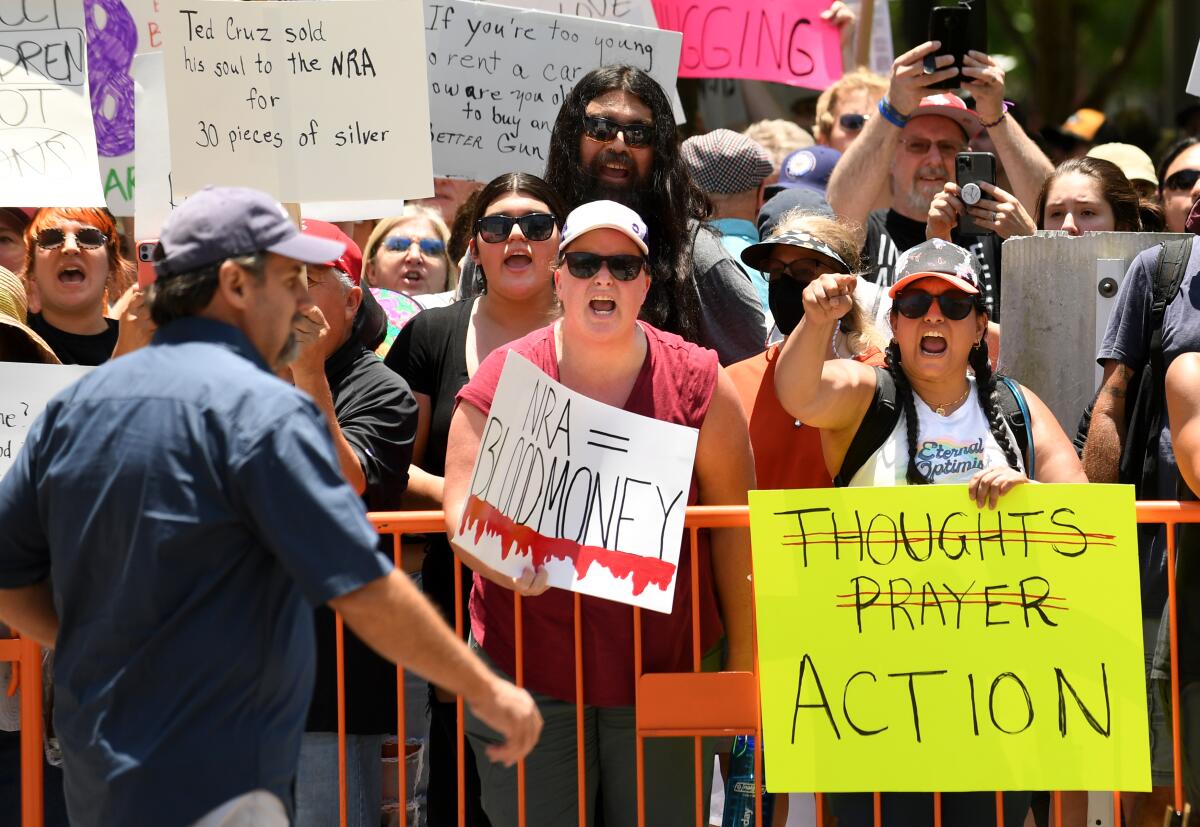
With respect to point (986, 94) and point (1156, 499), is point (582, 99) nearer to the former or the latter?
point (986, 94)

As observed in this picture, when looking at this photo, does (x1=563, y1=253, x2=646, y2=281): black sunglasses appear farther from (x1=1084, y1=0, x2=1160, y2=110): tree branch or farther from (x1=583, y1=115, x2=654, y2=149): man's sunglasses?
(x1=1084, y1=0, x2=1160, y2=110): tree branch

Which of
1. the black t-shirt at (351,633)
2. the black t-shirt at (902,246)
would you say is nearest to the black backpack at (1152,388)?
the black t-shirt at (902,246)

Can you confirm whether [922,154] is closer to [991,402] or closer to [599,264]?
[991,402]

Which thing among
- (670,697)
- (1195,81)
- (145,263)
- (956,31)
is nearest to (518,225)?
(145,263)

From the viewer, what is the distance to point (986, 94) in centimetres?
614

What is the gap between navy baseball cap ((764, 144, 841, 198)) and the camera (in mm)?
A: 7168

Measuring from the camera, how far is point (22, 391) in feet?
15.5

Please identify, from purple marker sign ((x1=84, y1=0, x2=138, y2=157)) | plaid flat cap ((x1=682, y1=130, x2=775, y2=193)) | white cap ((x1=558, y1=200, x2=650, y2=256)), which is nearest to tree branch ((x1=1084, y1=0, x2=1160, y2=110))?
plaid flat cap ((x1=682, y1=130, x2=775, y2=193))

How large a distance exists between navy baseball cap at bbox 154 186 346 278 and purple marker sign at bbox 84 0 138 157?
9.93 ft

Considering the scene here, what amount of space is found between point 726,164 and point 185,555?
3.85 meters

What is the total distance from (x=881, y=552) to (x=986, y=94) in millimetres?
2457

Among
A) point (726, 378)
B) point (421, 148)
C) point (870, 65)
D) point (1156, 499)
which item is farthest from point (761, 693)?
point (870, 65)

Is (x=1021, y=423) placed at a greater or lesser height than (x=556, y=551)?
greater

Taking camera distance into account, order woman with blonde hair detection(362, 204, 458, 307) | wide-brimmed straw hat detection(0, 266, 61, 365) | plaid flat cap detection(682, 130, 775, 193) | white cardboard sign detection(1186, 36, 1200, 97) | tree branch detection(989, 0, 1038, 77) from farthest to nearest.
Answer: tree branch detection(989, 0, 1038, 77)
woman with blonde hair detection(362, 204, 458, 307)
plaid flat cap detection(682, 130, 775, 193)
white cardboard sign detection(1186, 36, 1200, 97)
wide-brimmed straw hat detection(0, 266, 61, 365)
